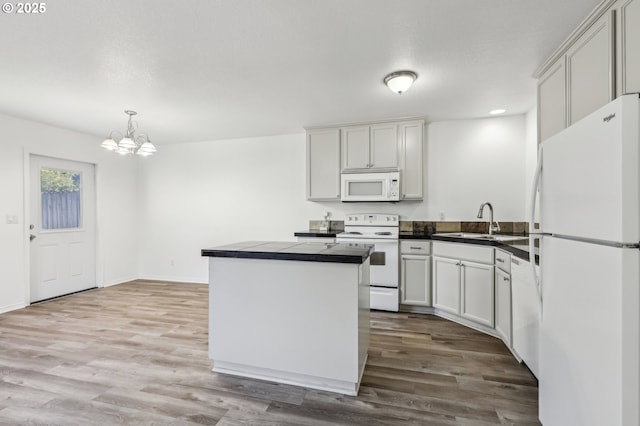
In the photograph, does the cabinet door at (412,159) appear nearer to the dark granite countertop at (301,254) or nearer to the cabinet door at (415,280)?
the cabinet door at (415,280)

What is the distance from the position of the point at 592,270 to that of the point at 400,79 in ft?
6.49

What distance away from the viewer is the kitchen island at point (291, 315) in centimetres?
194

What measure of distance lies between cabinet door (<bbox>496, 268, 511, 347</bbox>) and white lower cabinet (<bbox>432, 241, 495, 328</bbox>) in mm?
102

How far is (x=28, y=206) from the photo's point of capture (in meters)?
3.92

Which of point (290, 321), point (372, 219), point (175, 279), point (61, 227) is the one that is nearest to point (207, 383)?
point (290, 321)

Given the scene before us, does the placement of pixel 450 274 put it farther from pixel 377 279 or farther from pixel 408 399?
pixel 408 399

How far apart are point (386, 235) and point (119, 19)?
10.2ft

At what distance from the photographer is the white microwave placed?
12.6ft

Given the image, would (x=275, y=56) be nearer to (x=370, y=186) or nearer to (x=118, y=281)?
(x=370, y=186)

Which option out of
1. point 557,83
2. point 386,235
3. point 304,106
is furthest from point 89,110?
point 557,83

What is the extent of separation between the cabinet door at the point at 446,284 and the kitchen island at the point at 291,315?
1.50m

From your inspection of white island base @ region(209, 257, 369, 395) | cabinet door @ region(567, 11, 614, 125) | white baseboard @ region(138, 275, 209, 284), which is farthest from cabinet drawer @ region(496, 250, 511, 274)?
white baseboard @ region(138, 275, 209, 284)

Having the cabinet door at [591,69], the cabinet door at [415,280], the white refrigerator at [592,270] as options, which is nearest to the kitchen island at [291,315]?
the white refrigerator at [592,270]

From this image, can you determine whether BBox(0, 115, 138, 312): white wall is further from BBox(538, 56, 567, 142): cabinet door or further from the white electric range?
BBox(538, 56, 567, 142): cabinet door
